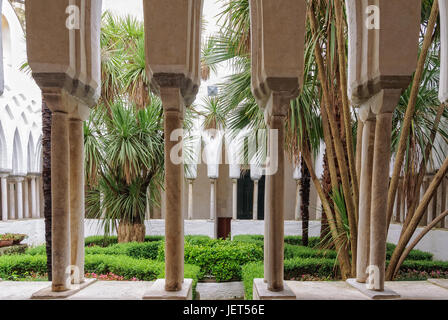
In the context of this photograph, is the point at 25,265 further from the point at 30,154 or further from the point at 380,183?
the point at 30,154

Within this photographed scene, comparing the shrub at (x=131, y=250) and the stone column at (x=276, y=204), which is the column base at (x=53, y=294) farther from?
the shrub at (x=131, y=250)

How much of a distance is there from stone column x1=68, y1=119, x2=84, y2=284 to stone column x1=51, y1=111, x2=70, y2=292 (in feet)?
0.86

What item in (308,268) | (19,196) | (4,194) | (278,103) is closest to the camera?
(278,103)

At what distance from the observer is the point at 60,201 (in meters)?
2.46

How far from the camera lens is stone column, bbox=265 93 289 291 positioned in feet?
8.50

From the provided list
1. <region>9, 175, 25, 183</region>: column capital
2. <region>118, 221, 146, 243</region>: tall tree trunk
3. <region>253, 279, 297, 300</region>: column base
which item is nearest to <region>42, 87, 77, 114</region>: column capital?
<region>253, 279, 297, 300</region>: column base

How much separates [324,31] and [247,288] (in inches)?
148

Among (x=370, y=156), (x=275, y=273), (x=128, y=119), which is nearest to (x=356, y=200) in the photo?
(x=370, y=156)

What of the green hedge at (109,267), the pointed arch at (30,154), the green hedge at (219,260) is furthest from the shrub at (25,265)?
the pointed arch at (30,154)

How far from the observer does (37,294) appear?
2.45 m

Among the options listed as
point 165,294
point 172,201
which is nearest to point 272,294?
point 165,294

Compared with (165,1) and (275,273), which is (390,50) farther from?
(275,273)

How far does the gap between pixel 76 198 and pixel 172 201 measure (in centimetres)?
96

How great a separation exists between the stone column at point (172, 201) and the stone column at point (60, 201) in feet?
2.60
